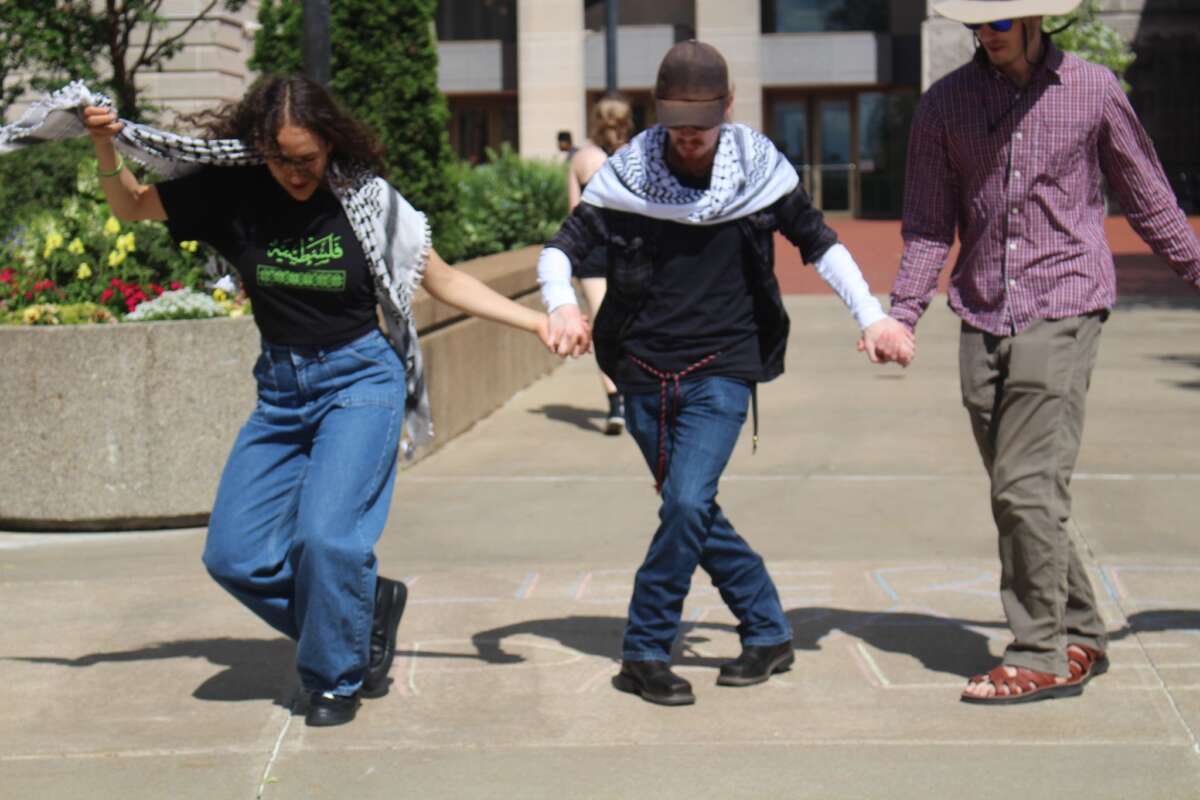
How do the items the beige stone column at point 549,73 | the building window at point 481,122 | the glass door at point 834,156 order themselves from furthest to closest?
the building window at point 481,122, the glass door at point 834,156, the beige stone column at point 549,73

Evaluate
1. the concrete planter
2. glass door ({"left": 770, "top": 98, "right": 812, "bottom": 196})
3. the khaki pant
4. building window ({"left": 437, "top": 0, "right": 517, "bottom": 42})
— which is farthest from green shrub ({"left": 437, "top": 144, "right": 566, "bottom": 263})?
building window ({"left": 437, "top": 0, "right": 517, "bottom": 42})

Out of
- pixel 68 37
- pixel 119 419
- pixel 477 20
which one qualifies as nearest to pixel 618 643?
pixel 119 419

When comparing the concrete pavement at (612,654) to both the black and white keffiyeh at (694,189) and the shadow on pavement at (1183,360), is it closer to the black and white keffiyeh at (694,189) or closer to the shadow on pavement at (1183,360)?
the black and white keffiyeh at (694,189)

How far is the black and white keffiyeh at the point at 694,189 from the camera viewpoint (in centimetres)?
473

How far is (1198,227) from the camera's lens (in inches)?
1284

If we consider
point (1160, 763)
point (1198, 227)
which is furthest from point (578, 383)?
point (1198, 227)

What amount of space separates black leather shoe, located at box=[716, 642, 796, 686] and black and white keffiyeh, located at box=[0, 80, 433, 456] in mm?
1318

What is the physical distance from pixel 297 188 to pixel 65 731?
5.01ft

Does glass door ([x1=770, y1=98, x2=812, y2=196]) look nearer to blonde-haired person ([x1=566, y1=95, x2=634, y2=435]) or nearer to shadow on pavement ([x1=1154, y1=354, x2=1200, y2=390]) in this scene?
shadow on pavement ([x1=1154, y1=354, x2=1200, y2=390])

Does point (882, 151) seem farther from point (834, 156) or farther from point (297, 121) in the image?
point (297, 121)

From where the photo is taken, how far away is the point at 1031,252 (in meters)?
4.70

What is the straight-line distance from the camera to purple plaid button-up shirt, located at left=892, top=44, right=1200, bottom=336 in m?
4.66

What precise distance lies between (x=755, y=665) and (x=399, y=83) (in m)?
8.46

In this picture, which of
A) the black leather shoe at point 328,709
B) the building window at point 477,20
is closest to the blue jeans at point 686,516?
the black leather shoe at point 328,709
